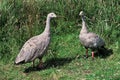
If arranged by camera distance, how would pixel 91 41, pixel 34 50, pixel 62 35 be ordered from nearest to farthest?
pixel 34 50
pixel 91 41
pixel 62 35

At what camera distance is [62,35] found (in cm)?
1016

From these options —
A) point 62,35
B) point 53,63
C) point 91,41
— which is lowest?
point 53,63

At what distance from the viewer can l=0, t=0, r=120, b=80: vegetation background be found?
8.42m

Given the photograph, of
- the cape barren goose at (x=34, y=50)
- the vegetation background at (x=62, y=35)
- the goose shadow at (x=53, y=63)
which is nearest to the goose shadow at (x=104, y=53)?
the vegetation background at (x=62, y=35)

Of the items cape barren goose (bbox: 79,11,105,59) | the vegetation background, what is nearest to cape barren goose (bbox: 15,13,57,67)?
the vegetation background

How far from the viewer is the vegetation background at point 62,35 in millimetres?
8422

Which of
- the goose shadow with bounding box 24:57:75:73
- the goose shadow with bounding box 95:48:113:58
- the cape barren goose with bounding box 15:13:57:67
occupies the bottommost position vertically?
the goose shadow with bounding box 24:57:75:73

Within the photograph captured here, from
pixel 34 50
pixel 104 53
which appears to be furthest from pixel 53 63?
pixel 104 53

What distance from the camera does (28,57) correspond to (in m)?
8.30

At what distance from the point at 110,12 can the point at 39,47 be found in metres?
2.58

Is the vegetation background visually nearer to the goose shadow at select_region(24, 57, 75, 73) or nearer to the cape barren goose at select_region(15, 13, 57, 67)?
the goose shadow at select_region(24, 57, 75, 73)

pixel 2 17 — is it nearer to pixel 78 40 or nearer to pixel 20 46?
pixel 20 46

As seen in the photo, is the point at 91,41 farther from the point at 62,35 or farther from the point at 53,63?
the point at 62,35

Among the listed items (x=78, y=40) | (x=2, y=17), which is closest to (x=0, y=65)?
(x=2, y=17)
